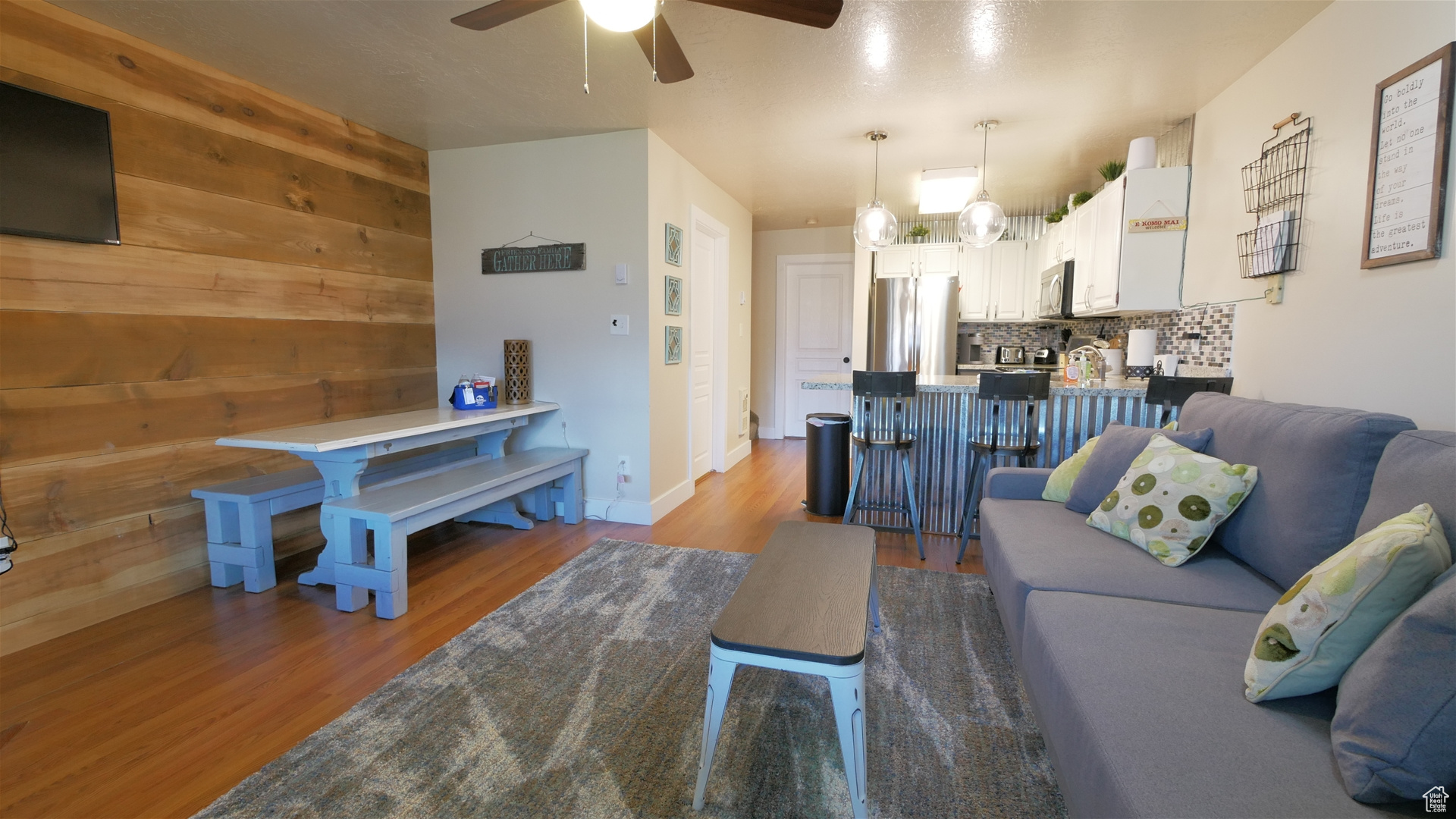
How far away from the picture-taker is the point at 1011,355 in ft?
19.0

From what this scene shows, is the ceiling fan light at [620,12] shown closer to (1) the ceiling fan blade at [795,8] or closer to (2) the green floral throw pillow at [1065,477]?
(1) the ceiling fan blade at [795,8]

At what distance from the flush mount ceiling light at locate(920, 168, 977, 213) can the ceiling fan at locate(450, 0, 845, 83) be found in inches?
85.3

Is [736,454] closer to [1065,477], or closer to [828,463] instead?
[828,463]

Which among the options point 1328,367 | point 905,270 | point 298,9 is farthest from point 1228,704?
point 905,270

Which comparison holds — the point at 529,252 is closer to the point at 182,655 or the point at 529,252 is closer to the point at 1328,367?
the point at 182,655

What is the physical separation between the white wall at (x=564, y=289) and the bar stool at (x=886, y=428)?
130 centimetres

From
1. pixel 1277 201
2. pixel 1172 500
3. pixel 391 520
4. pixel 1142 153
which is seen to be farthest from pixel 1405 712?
pixel 1142 153

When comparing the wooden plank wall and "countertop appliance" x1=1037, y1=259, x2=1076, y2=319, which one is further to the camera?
"countertop appliance" x1=1037, y1=259, x2=1076, y2=319

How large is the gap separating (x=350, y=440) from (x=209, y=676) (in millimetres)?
925

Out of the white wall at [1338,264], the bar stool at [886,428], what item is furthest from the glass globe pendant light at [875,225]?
the white wall at [1338,264]

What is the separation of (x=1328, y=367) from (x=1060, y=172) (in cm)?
266

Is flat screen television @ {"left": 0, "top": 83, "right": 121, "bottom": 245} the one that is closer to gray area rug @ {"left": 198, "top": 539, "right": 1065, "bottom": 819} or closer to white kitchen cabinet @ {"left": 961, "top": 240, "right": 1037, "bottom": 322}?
gray area rug @ {"left": 198, "top": 539, "right": 1065, "bottom": 819}

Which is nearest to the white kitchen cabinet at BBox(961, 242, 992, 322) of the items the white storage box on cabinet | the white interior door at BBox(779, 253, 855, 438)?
the white interior door at BBox(779, 253, 855, 438)

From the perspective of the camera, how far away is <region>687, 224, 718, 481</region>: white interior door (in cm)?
439
